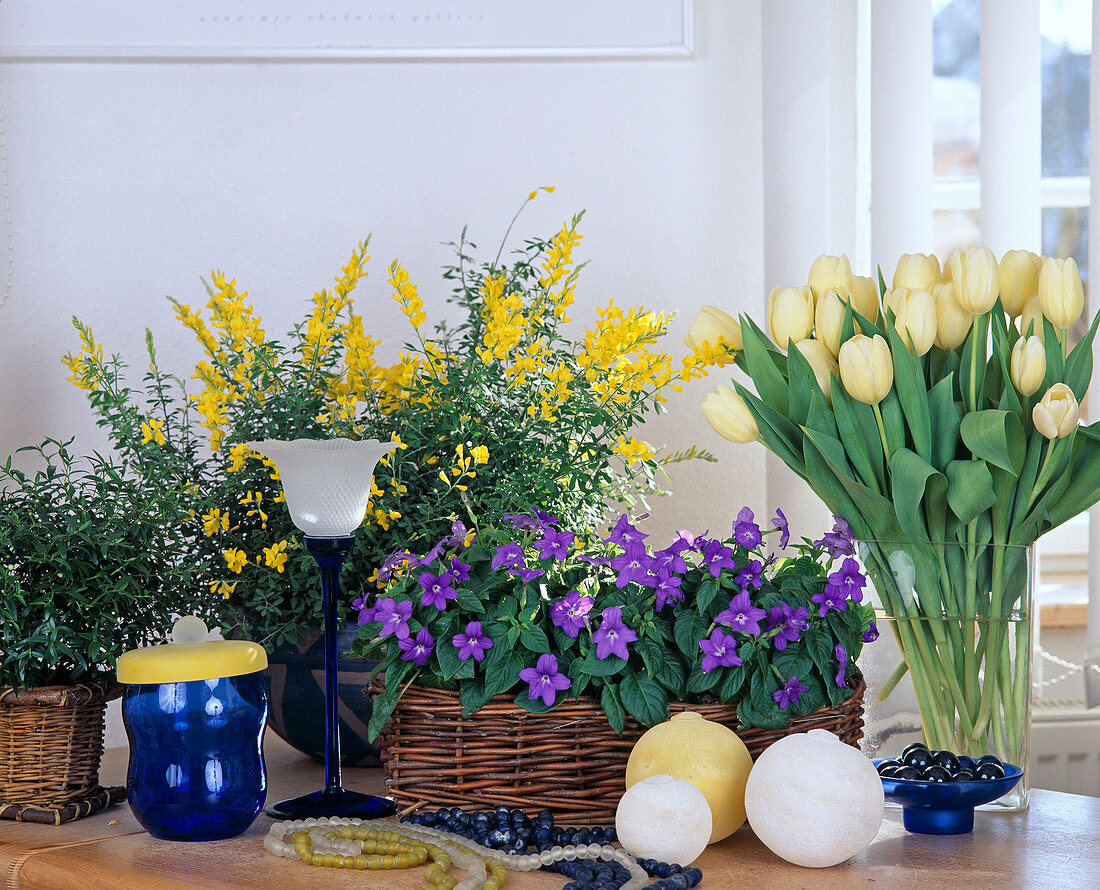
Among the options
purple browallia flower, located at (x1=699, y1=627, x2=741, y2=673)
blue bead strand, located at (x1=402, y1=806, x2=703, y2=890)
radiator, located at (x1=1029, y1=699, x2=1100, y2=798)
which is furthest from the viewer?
radiator, located at (x1=1029, y1=699, x2=1100, y2=798)

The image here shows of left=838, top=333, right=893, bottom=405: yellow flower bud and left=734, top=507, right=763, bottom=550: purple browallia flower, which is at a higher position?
left=838, top=333, right=893, bottom=405: yellow flower bud

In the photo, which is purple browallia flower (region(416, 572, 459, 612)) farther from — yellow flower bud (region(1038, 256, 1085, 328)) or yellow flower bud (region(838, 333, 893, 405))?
yellow flower bud (region(1038, 256, 1085, 328))

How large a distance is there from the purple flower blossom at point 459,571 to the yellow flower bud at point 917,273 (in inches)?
16.5

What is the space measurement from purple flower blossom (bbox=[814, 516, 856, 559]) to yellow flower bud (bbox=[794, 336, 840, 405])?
10 cm

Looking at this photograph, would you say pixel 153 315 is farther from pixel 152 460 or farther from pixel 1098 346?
pixel 1098 346

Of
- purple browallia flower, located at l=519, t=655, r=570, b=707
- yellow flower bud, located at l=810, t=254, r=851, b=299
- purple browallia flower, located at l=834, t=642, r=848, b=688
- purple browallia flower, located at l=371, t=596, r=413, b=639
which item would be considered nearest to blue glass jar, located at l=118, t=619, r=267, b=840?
purple browallia flower, located at l=371, t=596, r=413, b=639

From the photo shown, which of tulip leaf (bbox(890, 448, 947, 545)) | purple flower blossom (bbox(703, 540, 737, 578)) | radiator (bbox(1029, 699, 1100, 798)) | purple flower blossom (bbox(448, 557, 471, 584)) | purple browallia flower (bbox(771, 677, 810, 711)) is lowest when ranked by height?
radiator (bbox(1029, 699, 1100, 798))

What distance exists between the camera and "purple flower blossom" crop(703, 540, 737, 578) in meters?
0.82

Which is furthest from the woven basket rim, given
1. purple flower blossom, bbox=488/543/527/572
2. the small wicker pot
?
purple flower blossom, bbox=488/543/527/572

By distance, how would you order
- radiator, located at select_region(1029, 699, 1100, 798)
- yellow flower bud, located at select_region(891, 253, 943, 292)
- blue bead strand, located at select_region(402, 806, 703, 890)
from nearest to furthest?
blue bead strand, located at select_region(402, 806, 703, 890) → yellow flower bud, located at select_region(891, 253, 943, 292) → radiator, located at select_region(1029, 699, 1100, 798)

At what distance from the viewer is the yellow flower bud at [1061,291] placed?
2.71ft

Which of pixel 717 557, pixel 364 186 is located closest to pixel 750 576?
pixel 717 557

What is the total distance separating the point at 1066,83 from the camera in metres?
1.29

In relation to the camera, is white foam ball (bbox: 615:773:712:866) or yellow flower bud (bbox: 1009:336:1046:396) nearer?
white foam ball (bbox: 615:773:712:866)
